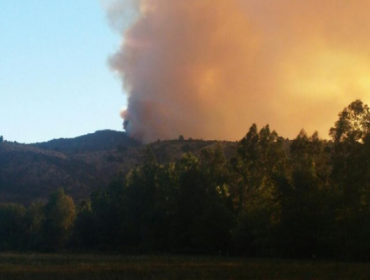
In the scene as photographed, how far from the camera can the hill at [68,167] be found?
160 meters

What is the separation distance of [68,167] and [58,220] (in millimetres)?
65376

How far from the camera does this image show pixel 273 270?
153ft

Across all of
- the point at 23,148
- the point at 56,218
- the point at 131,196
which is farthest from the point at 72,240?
the point at 23,148

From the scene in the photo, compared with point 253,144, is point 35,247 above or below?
below

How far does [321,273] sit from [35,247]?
7208cm

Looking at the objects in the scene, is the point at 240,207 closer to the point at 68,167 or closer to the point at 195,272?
the point at 195,272

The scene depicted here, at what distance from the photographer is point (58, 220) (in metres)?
110

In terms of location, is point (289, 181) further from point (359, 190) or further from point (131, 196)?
point (131, 196)

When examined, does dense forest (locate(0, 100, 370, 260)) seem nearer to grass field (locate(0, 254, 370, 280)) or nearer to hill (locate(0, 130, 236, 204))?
grass field (locate(0, 254, 370, 280))

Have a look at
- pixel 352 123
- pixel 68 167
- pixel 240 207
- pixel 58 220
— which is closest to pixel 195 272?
pixel 352 123

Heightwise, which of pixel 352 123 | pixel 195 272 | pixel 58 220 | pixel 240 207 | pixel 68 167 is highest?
pixel 68 167

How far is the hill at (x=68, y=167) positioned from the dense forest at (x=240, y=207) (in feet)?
139

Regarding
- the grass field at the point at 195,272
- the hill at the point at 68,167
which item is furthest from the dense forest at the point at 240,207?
the hill at the point at 68,167

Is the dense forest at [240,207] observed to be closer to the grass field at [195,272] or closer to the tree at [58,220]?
the tree at [58,220]
